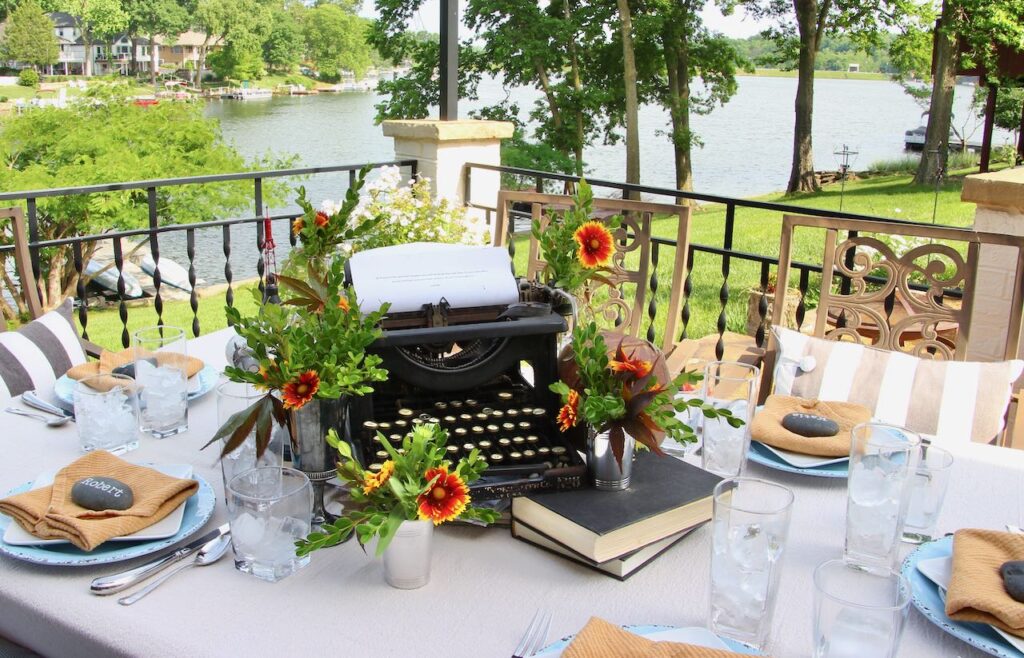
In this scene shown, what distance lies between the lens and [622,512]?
3.44 ft

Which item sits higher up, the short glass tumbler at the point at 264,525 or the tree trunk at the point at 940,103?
the tree trunk at the point at 940,103

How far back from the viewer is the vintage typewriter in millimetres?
1188

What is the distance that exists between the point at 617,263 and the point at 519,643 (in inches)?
64.5

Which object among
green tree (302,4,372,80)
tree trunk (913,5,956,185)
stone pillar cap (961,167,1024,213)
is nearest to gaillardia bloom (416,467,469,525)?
stone pillar cap (961,167,1024,213)

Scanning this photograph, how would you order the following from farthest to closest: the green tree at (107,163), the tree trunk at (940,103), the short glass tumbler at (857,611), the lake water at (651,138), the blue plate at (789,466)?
1. the lake water at (651,138)
2. the tree trunk at (940,103)
3. the green tree at (107,163)
4. the blue plate at (789,466)
5. the short glass tumbler at (857,611)

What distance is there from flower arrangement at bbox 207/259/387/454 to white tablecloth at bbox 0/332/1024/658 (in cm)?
16

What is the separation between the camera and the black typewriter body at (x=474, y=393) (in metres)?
1.18

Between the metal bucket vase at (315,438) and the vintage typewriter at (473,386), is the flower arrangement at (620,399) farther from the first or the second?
the metal bucket vase at (315,438)

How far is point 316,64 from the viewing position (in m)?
28.2

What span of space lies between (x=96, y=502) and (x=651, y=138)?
2691 centimetres

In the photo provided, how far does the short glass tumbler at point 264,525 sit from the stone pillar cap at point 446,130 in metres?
3.51

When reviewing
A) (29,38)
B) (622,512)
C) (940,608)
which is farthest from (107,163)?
(29,38)

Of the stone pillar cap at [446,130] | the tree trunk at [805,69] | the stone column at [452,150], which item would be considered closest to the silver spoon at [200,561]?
the stone column at [452,150]

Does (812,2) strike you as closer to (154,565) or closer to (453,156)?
(453,156)
